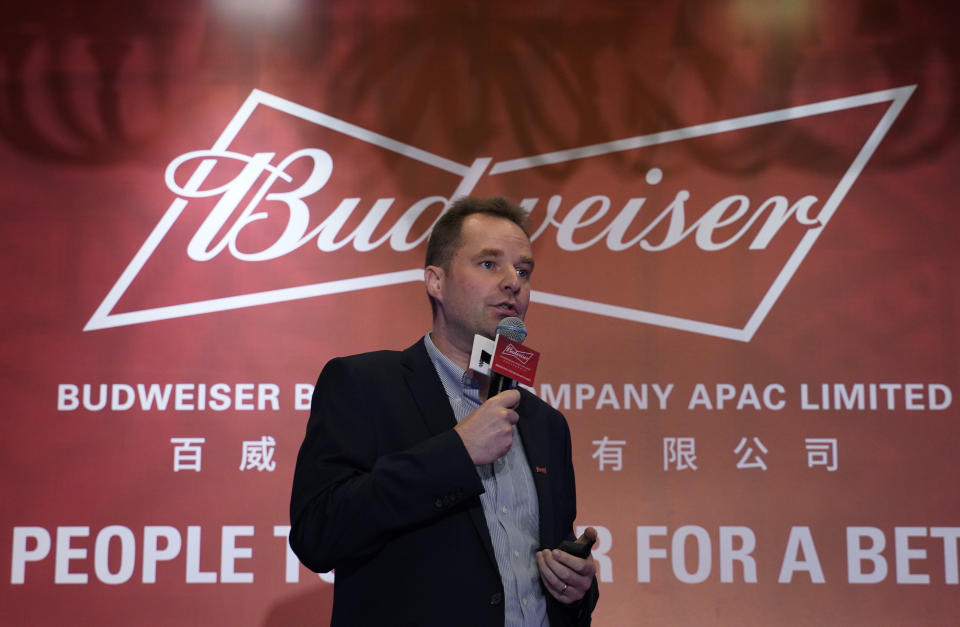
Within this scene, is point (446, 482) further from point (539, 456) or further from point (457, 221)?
point (457, 221)

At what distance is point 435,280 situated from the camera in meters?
2.21

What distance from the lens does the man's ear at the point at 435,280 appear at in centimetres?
220

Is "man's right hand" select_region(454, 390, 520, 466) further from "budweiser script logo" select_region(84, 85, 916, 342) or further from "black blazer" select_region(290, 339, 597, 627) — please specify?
"budweiser script logo" select_region(84, 85, 916, 342)

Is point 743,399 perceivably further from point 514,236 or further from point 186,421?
point 186,421

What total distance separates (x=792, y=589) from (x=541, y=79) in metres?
2.20

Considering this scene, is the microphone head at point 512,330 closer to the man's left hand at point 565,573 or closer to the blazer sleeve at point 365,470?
the blazer sleeve at point 365,470

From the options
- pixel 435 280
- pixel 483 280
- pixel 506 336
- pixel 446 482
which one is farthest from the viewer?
pixel 435 280

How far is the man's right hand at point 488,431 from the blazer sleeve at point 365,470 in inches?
0.8

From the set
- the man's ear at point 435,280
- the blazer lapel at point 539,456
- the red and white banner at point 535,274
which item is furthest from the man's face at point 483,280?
the red and white banner at point 535,274

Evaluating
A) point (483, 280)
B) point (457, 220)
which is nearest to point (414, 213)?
point (457, 220)

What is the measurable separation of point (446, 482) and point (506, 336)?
37 centimetres

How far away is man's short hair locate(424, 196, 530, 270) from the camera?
2.20 meters

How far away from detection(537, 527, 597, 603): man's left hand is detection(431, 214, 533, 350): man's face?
1.65 feet

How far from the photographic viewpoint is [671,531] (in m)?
3.41
